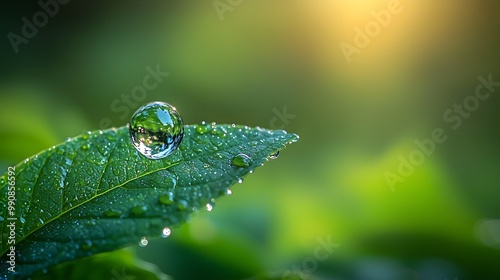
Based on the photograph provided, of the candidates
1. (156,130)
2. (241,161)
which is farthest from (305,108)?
(241,161)

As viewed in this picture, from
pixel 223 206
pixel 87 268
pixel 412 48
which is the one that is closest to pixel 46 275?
pixel 87 268

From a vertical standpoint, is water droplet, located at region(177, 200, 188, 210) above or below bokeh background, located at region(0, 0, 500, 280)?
below

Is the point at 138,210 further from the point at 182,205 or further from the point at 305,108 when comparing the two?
the point at 305,108

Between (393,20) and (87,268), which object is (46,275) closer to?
(87,268)

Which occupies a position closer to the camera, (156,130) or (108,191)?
(108,191)

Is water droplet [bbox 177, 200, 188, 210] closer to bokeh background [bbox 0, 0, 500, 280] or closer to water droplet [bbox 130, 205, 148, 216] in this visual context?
water droplet [bbox 130, 205, 148, 216]

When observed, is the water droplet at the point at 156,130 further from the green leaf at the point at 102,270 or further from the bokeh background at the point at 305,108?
the bokeh background at the point at 305,108

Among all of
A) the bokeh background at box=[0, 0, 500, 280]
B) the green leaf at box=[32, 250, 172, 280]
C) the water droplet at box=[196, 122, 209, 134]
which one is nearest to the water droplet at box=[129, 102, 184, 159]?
the water droplet at box=[196, 122, 209, 134]
